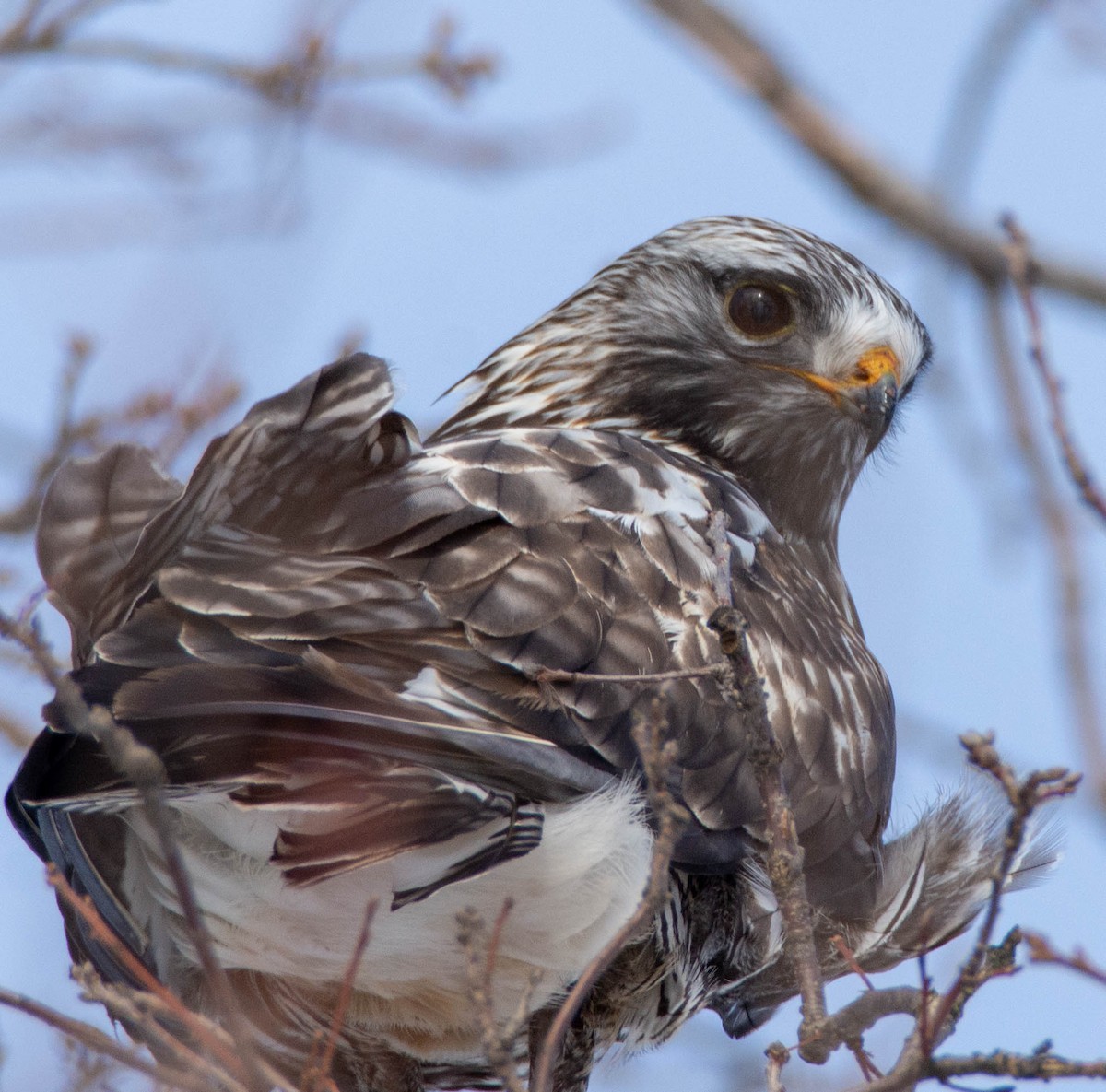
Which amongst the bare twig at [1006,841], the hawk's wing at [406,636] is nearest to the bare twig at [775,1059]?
the bare twig at [1006,841]

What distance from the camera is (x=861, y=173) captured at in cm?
304

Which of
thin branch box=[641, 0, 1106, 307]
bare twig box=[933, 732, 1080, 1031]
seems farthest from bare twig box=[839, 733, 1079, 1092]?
thin branch box=[641, 0, 1106, 307]

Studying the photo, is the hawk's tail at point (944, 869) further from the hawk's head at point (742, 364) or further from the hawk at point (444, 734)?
the hawk's head at point (742, 364)

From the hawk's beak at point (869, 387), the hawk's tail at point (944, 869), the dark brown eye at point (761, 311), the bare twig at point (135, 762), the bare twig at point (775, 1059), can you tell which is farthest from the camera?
the dark brown eye at point (761, 311)

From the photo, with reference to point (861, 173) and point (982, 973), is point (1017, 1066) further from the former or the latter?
point (861, 173)

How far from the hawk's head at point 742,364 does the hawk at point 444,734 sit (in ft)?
1.26

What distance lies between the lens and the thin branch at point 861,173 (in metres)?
2.95

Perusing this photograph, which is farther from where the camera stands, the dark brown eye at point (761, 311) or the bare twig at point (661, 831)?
the dark brown eye at point (761, 311)

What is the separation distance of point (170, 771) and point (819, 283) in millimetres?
2205

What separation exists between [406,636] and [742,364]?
1.72 metres

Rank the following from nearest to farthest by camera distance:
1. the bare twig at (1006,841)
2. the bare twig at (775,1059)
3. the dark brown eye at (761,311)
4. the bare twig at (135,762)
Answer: the bare twig at (135,762) < the bare twig at (1006,841) < the bare twig at (775,1059) < the dark brown eye at (761,311)

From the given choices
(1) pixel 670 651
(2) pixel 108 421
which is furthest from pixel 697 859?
(2) pixel 108 421

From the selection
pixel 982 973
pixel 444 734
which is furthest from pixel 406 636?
pixel 982 973

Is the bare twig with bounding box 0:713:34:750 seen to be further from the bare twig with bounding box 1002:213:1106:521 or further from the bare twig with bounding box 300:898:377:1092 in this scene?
the bare twig with bounding box 1002:213:1106:521
